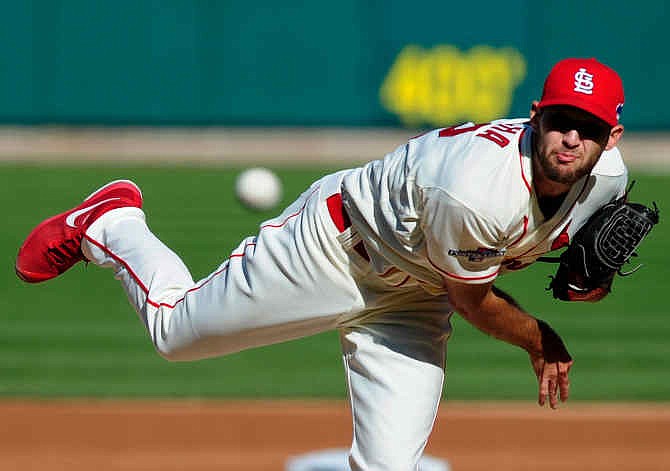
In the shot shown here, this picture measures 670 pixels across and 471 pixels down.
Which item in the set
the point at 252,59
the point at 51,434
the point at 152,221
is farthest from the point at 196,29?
the point at 51,434

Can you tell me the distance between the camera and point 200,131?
1584 centimetres

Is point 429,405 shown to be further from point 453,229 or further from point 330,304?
Answer: point 453,229

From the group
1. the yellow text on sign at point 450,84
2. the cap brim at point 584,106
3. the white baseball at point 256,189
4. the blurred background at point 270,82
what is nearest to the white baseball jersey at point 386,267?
the cap brim at point 584,106

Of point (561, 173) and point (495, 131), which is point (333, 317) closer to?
point (495, 131)

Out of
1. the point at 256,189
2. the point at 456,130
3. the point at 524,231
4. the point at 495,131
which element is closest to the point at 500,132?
the point at 495,131

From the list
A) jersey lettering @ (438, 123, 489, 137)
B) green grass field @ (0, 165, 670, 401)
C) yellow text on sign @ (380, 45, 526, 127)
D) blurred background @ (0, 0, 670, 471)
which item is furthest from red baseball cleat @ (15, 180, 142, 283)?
yellow text on sign @ (380, 45, 526, 127)

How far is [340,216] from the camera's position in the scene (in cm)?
445

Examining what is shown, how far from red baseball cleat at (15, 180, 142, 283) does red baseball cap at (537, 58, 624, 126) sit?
204 centimetres

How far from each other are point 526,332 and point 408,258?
19.0 inches

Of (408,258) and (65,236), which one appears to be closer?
(408,258)

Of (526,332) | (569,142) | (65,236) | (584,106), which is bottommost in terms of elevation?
(65,236)

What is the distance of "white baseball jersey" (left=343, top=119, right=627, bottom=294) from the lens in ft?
12.9

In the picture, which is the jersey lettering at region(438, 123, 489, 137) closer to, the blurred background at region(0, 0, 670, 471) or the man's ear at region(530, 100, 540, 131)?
the man's ear at region(530, 100, 540, 131)

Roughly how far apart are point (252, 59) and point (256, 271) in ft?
37.4
